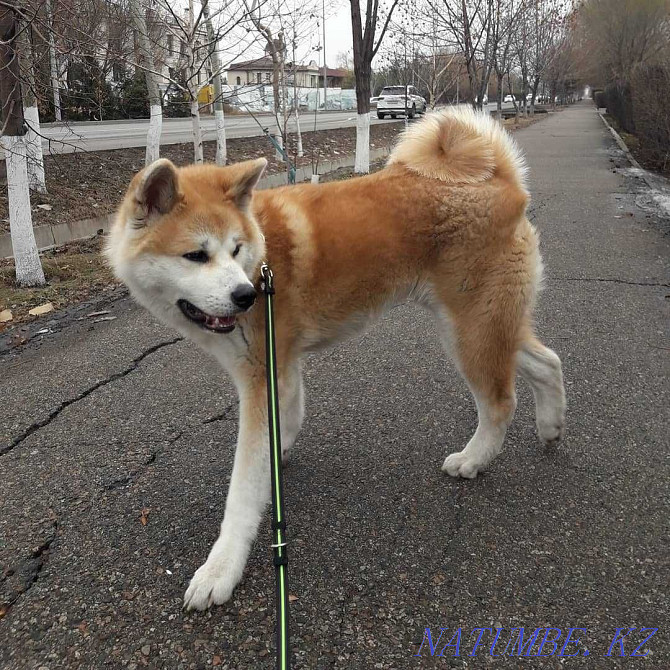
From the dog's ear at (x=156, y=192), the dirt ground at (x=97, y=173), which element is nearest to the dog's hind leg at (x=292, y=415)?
the dog's ear at (x=156, y=192)

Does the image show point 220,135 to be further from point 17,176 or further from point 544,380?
point 544,380

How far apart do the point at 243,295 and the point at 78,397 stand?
7.18ft

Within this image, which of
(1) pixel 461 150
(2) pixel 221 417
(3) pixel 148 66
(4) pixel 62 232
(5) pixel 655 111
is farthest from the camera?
(5) pixel 655 111

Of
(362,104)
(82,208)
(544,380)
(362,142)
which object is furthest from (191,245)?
(362,104)

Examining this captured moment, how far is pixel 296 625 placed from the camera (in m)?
2.09

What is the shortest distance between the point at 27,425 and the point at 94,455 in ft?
2.05

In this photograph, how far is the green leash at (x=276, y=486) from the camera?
67.1 inches

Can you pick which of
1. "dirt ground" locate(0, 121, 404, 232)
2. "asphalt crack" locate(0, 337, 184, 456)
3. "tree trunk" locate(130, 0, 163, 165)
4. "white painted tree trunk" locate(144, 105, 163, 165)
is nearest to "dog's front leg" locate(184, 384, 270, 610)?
"asphalt crack" locate(0, 337, 184, 456)

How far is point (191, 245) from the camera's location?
2.25 m

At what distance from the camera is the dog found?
2275 mm

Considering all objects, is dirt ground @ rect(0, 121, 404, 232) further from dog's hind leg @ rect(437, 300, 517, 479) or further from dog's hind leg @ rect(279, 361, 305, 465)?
dog's hind leg @ rect(437, 300, 517, 479)

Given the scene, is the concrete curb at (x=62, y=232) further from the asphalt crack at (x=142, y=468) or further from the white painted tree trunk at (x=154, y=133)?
the asphalt crack at (x=142, y=468)

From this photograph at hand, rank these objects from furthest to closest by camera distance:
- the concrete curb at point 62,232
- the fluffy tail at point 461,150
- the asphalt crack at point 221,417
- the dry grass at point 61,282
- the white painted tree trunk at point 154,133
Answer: the white painted tree trunk at point 154,133, the concrete curb at point 62,232, the dry grass at point 61,282, the asphalt crack at point 221,417, the fluffy tail at point 461,150

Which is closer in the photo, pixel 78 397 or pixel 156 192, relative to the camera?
pixel 156 192
